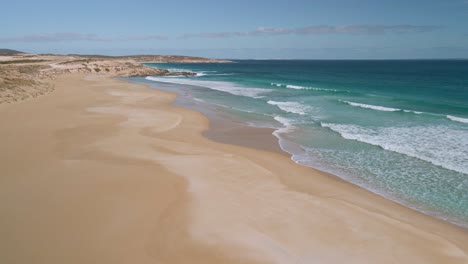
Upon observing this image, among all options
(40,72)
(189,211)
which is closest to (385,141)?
(189,211)

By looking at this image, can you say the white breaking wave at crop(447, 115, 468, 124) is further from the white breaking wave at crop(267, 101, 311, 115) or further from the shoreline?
the shoreline

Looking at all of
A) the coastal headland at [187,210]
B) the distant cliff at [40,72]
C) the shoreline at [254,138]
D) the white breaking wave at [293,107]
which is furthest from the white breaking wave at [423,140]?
the distant cliff at [40,72]

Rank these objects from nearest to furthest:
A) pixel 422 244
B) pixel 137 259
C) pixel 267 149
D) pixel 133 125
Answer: pixel 137 259 → pixel 422 244 → pixel 267 149 → pixel 133 125

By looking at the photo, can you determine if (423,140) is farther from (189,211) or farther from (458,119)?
(189,211)

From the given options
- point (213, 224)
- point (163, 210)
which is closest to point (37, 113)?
point (163, 210)

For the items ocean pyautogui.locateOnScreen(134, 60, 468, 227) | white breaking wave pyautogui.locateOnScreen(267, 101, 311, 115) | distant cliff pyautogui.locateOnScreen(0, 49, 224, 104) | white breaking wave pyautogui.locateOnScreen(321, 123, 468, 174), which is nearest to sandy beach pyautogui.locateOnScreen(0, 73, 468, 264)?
ocean pyautogui.locateOnScreen(134, 60, 468, 227)

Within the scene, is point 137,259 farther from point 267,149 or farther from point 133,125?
point 133,125
